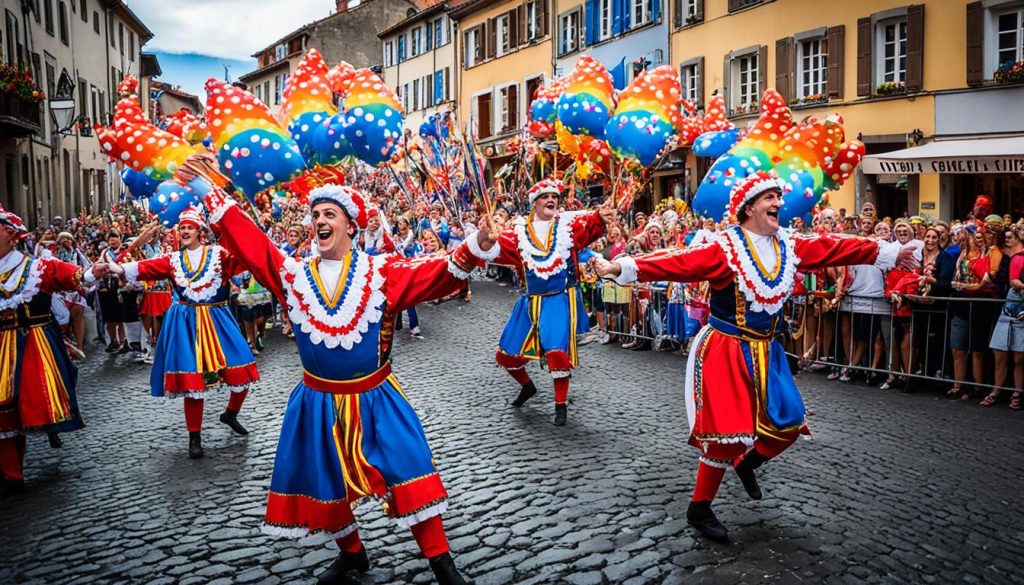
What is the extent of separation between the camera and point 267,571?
4777mm

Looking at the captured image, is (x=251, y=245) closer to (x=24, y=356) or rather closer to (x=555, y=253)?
(x=24, y=356)

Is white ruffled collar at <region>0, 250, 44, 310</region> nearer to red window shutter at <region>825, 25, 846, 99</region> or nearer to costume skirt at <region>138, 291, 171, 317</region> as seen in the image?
costume skirt at <region>138, 291, 171, 317</region>

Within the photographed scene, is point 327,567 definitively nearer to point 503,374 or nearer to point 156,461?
point 156,461

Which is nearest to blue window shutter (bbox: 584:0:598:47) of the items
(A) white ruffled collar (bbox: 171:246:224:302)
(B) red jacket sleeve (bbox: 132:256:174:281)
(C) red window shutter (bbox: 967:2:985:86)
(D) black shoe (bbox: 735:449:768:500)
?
(C) red window shutter (bbox: 967:2:985:86)

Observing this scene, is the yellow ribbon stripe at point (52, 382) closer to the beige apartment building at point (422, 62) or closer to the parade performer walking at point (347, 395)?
the parade performer walking at point (347, 395)

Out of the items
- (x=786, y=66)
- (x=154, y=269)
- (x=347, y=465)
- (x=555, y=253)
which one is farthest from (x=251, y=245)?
(x=786, y=66)

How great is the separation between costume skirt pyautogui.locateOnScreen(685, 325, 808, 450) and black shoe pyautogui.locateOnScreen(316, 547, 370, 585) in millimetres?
1927

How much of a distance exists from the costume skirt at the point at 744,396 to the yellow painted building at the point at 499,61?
27794 mm

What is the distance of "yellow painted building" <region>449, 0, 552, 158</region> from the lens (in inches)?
1331

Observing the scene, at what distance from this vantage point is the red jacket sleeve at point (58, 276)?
6.55 m

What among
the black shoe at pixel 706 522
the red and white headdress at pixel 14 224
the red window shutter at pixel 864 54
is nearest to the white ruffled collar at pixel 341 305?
the black shoe at pixel 706 522

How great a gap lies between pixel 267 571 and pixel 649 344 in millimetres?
8823

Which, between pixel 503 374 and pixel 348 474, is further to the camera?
pixel 503 374

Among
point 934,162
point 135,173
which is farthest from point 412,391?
point 934,162
